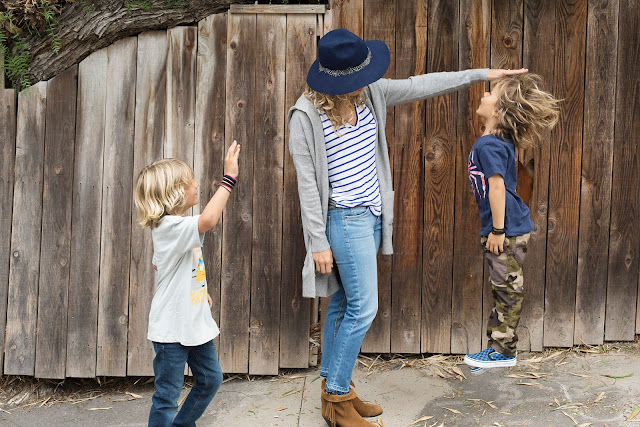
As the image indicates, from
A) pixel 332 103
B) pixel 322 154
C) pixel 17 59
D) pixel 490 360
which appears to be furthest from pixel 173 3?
pixel 490 360

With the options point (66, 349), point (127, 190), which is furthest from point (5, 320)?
point (127, 190)

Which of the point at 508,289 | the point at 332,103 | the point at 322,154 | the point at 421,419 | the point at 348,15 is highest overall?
the point at 348,15

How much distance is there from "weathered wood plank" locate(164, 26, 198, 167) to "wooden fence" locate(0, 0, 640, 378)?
1 cm

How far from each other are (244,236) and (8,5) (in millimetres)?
1942

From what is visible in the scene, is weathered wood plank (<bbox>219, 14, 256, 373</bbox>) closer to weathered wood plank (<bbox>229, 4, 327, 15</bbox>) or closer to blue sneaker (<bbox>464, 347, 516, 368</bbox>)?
weathered wood plank (<bbox>229, 4, 327, 15</bbox>)

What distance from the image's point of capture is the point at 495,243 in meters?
3.73

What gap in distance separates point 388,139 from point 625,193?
→ 1.52 m

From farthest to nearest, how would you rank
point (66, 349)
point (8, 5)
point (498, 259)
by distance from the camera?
point (66, 349) → point (8, 5) → point (498, 259)

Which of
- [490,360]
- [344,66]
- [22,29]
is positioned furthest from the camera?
[22,29]

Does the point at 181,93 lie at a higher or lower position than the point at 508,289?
higher

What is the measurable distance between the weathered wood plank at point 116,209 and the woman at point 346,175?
1.25 m

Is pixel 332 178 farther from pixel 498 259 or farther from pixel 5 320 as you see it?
pixel 5 320

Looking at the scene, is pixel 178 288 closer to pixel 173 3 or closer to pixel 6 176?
pixel 6 176

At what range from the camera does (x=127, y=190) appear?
4340mm
